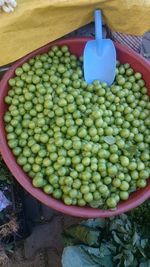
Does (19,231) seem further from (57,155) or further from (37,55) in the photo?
(37,55)

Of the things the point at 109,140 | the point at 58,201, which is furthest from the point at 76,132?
the point at 58,201

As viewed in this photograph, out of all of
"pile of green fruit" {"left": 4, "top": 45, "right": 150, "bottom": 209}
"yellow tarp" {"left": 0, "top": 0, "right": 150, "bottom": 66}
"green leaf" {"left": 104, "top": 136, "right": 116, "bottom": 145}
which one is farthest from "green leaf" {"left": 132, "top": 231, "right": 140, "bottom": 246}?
"yellow tarp" {"left": 0, "top": 0, "right": 150, "bottom": 66}

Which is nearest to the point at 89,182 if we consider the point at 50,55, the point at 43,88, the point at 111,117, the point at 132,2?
the point at 111,117

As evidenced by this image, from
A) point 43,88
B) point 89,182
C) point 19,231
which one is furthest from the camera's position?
point 19,231

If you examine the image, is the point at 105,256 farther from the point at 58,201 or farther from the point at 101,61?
the point at 101,61

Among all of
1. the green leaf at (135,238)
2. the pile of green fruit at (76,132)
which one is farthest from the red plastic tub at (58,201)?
the green leaf at (135,238)

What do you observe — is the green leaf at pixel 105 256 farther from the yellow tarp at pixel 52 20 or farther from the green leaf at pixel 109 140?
the yellow tarp at pixel 52 20
